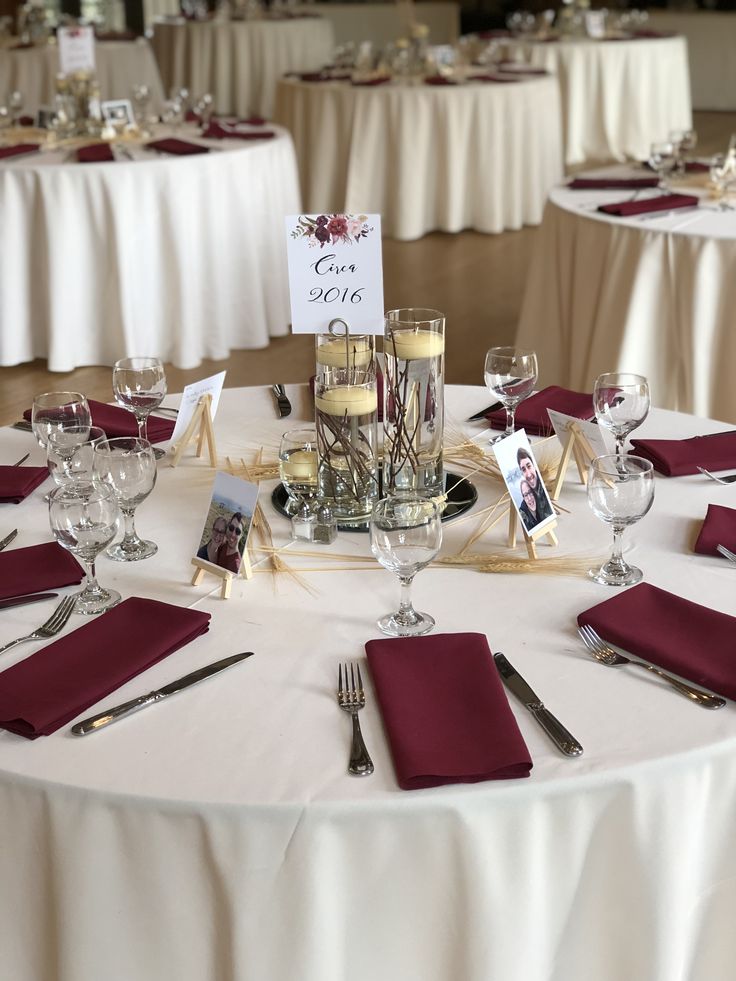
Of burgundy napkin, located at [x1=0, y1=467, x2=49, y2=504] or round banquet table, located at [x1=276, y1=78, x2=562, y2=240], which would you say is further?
round banquet table, located at [x1=276, y1=78, x2=562, y2=240]

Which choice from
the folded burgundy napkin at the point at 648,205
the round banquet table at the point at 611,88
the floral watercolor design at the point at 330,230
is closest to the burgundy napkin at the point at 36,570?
the floral watercolor design at the point at 330,230

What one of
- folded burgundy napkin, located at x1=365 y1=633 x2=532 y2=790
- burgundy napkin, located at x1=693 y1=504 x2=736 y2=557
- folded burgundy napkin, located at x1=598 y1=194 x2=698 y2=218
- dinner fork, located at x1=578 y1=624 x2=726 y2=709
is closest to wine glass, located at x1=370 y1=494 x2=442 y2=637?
folded burgundy napkin, located at x1=365 y1=633 x2=532 y2=790

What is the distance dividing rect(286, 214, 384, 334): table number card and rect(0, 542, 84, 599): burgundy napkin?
473 millimetres

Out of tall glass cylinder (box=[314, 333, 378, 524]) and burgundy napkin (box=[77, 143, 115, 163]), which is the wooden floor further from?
tall glass cylinder (box=[314, 333, 378, 524])

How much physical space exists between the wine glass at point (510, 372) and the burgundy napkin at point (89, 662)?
792 mm

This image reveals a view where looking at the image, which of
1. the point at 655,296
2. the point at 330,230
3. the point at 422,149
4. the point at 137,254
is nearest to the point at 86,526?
the point at 330,230

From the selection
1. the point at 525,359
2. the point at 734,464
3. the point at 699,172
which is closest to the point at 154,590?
the point at 525,359

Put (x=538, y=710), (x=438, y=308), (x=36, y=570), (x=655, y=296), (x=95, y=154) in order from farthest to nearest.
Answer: (x=438, y=308) < (x=95, y=154) < (x=655, y=296) < (x=36, y=570) < (x=538, y=710)

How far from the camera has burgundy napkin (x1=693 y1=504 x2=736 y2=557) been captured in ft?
5.57

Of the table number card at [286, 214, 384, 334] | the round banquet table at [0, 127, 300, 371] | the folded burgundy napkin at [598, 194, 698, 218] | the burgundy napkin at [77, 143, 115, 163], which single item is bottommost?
the round banquet table at [0, 127, 300, 371]

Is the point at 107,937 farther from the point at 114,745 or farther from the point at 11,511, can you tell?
the point at 11,511

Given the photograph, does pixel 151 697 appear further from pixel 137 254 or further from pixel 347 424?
pixel 137 254

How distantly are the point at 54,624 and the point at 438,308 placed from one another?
4.38 meters

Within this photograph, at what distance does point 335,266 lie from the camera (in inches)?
66.9
